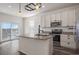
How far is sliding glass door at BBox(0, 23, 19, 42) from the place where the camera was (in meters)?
2.11

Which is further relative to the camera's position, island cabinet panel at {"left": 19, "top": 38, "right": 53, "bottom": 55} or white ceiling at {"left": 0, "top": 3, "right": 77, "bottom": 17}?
island cabinet panel at {"left": 19, "top": 38, "right": 53, "bottom": 55}

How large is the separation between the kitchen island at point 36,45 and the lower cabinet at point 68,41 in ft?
0.89

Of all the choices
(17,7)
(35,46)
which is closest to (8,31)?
(17,7)

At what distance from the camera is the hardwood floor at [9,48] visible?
2.10 metres

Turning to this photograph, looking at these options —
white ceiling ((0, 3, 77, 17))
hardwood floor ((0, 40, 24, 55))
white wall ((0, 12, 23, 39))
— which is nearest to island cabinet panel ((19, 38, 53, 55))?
hardwood floor ((0, 40, 24, 55))

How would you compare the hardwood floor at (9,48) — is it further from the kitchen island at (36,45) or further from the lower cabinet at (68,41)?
the lower cabinet at (68,41)

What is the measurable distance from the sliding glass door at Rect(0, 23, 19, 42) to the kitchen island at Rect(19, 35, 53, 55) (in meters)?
0.20

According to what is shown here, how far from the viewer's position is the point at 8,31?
2195mm

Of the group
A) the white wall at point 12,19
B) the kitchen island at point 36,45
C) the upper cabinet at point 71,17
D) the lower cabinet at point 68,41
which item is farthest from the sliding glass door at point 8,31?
the upper cabinet at point 71,17

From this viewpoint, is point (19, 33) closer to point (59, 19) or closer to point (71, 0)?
point (59, 19)

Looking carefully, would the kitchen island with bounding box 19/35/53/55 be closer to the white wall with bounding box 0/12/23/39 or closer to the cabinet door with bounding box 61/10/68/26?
the white wall with bounding box 0/12/23/39
